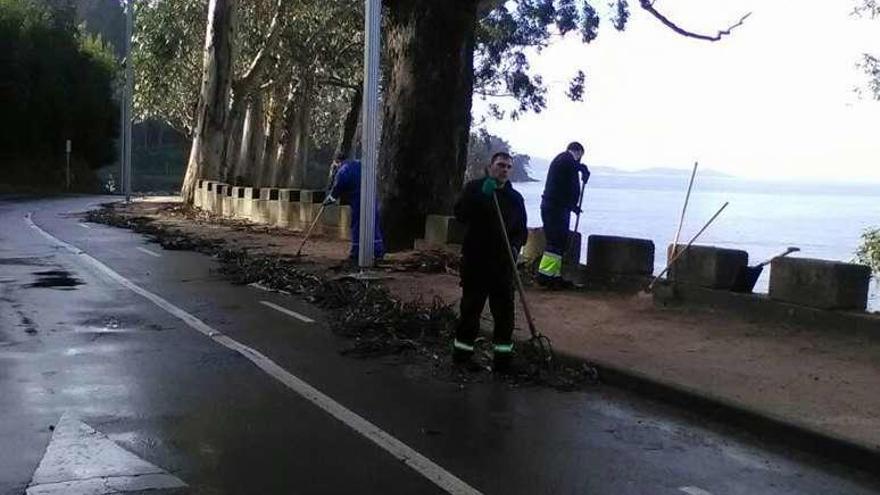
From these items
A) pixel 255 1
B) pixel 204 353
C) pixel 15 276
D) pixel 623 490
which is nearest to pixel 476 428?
pixel 623 490

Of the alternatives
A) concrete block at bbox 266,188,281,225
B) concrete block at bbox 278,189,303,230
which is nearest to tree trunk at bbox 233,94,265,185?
concrete block at bbox 266,188,281,225

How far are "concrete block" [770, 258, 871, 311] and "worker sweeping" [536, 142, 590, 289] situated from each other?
3032 millimetres

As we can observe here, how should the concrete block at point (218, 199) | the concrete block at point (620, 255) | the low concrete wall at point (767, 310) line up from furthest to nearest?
1. the concrete block at point (218, 199)
2. the concrete block at point (620, 255)
3. the low concrete wall at point (767, 310)

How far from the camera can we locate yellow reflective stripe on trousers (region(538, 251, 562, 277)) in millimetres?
13141

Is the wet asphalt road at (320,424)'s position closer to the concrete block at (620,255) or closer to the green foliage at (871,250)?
the concrete block at (620,255)

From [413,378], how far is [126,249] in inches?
496

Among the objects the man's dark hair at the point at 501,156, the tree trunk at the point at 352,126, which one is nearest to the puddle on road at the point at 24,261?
the man's dark hair at the point at 501,156

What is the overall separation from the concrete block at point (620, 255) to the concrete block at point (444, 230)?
3.46 metres

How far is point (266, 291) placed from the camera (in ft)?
45.9

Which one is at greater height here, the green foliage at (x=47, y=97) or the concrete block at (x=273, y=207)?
the green foliage at (x=47, y=97)

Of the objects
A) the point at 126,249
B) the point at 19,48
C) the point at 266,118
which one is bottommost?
the point at 126,249

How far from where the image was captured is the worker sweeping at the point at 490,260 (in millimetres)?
8562

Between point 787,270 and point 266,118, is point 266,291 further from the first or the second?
point 266,118

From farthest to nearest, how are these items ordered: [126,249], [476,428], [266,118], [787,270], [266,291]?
[266,118] < [126,249] < [266,291] < [787,270] < [476,428]
